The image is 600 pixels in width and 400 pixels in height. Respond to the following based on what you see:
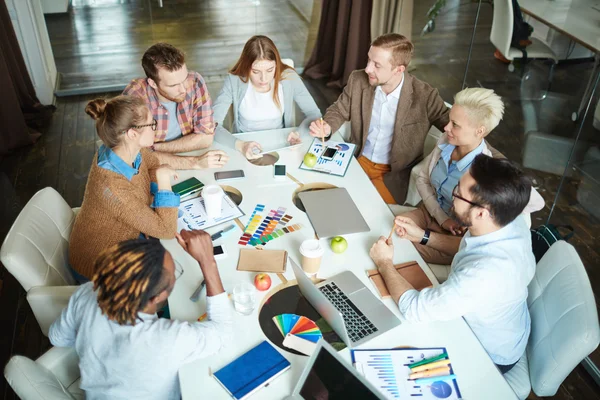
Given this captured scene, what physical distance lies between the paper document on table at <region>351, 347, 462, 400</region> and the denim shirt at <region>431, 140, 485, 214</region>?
1014 mm

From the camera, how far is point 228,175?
7.98ft

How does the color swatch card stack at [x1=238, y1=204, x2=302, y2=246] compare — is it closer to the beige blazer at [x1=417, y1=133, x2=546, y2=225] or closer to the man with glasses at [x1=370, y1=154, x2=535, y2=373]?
the man with glasses at [x1=370, y1=154, x2=535, y2=373]

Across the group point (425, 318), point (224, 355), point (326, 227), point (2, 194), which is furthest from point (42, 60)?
point (425, 318)

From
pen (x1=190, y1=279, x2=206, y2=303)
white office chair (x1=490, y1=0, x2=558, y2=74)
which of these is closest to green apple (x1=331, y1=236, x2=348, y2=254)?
pen (x1=190, y1=279, x2=206, y2=303)

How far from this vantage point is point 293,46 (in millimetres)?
5379

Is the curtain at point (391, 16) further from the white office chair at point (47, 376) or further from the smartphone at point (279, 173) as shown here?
the white office chair at point (47, 376)

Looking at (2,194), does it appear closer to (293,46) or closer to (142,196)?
(142,196)

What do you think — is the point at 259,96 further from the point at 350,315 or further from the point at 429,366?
the point at 429,366

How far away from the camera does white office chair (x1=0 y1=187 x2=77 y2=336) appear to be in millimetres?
1797

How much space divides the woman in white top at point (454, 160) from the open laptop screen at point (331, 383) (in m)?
1.09

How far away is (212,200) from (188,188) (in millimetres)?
264

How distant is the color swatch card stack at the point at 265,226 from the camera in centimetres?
204

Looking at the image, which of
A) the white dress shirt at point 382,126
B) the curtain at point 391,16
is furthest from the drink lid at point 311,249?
the curtain at point 391,16

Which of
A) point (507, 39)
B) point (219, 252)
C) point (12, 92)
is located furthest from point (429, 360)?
point (12, 92)
